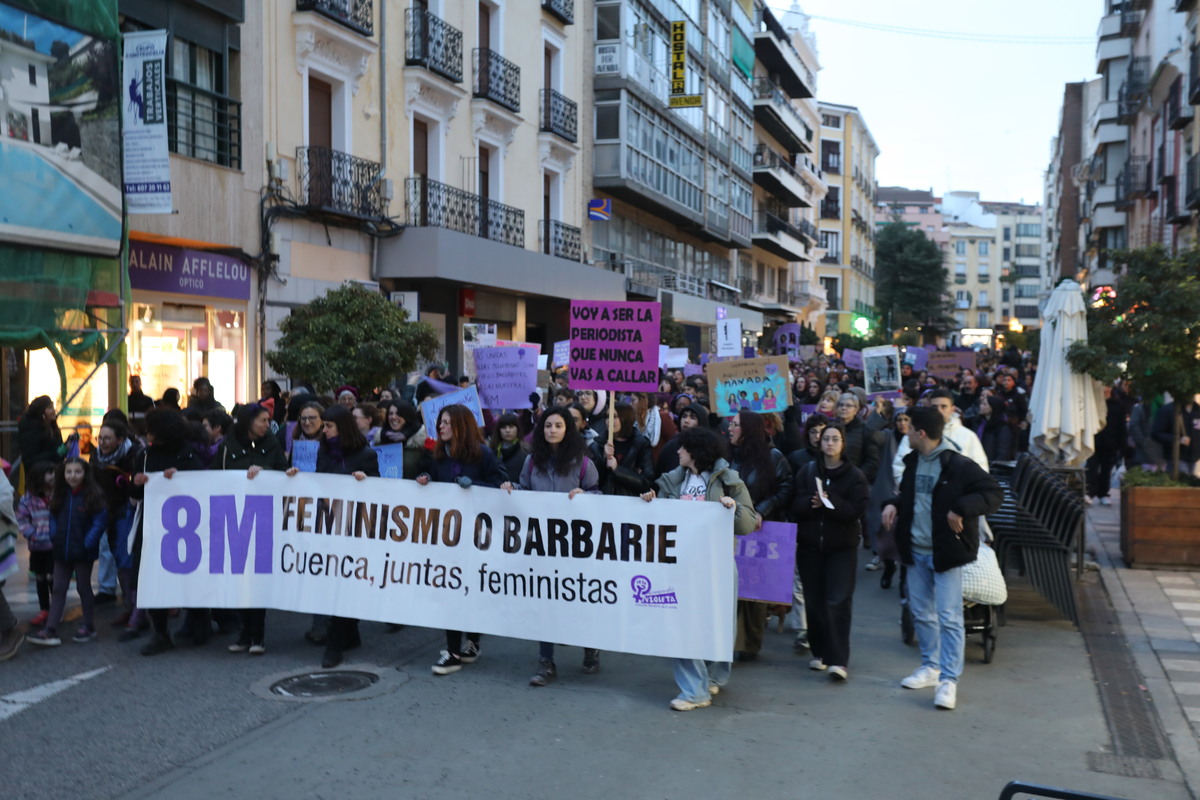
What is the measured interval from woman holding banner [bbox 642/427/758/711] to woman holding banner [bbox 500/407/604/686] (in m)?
0.52

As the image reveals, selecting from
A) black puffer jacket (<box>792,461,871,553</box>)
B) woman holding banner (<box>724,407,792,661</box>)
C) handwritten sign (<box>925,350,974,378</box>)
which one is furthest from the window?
handwritten sign (<box>925,350,974,378</box>)

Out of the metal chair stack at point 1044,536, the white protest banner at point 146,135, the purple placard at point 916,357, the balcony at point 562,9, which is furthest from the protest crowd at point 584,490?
the purple placard at point 916,357

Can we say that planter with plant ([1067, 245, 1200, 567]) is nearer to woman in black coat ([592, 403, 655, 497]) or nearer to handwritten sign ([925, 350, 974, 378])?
woman in black coat ([592, 403, 655, 497])

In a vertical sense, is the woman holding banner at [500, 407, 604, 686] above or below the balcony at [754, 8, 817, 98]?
below

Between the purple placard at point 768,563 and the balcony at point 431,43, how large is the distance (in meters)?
17.2

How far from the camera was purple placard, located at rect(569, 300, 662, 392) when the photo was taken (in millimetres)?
10055

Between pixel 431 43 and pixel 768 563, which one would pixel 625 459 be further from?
pixel 431 43

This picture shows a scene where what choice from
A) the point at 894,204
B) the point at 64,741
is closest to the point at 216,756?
the point at 64,741

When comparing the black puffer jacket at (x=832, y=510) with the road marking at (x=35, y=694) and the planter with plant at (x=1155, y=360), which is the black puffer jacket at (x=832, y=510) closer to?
the road marking at (x=35, y=694)

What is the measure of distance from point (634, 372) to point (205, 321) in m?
9.82

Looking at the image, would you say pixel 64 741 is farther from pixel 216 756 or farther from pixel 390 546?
pixel 390 546

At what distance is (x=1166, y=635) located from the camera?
28.7 ft

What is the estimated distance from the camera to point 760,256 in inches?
2297

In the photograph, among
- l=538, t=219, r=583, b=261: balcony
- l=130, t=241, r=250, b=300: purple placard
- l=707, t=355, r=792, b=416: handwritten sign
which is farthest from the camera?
l=538, t=219, r=583, b=261: balcony
